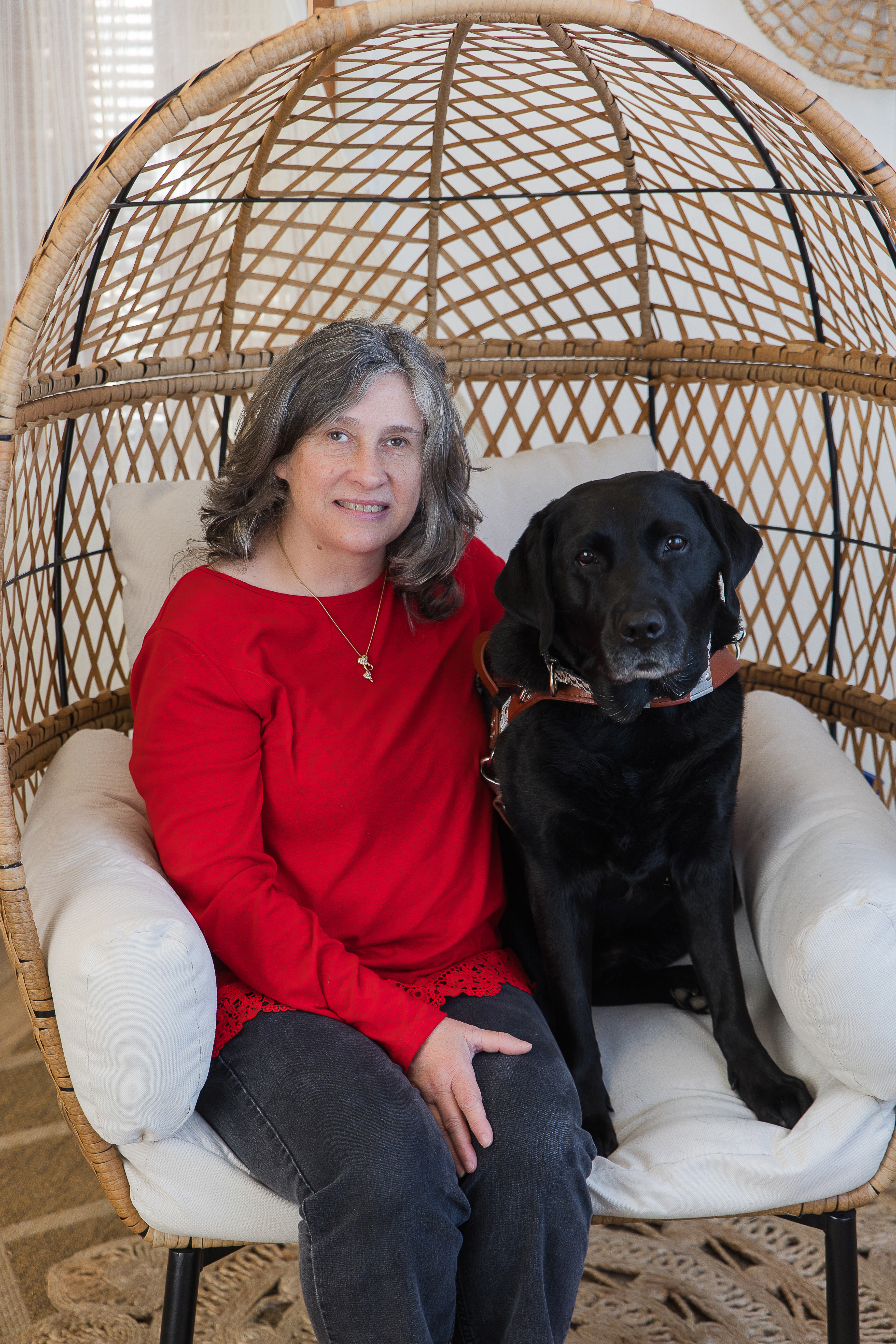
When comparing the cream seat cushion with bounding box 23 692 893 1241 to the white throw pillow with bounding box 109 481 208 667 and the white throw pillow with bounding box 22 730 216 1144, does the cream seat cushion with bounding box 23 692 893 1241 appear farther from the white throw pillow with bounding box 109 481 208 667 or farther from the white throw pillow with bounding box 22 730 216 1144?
the white throw pillow with bounding box 109 481 208 667

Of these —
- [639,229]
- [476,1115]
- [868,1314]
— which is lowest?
[868,1314]

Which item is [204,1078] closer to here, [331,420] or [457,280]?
[331,420]

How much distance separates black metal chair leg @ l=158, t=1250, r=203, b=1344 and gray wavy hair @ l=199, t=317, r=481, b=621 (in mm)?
803

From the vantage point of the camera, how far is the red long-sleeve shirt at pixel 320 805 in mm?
1209


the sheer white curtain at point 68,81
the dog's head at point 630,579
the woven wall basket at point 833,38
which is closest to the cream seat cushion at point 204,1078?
the dog's head at point 630,579

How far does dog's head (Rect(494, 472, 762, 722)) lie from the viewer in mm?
1237

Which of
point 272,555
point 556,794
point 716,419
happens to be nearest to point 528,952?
point 556,794

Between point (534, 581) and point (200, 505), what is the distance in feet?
2.12

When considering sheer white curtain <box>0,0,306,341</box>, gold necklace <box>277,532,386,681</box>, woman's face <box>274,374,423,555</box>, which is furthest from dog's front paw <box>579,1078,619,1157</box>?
sheer white curtain <box>0,0,306,341</box>

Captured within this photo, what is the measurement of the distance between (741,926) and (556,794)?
0.43 metres

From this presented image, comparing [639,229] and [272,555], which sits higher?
[639,229]

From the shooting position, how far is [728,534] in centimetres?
134

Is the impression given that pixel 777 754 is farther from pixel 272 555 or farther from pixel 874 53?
pixel 874 53

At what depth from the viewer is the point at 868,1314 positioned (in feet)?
4.85
